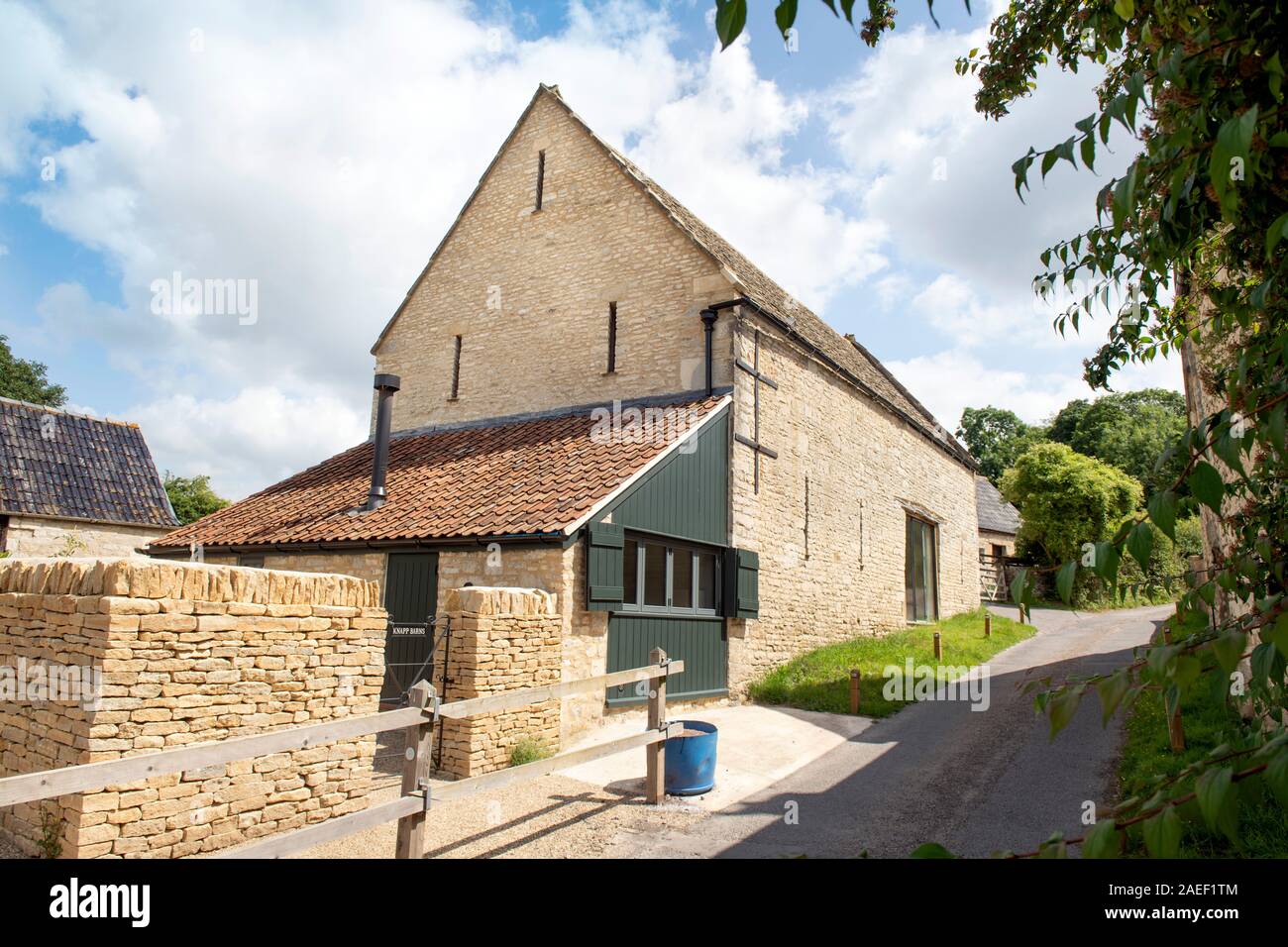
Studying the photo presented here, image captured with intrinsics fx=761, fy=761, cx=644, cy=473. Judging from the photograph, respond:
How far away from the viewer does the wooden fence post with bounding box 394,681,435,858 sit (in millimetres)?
4859

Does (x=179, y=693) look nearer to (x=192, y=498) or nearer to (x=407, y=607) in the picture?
(x=407, y=607)

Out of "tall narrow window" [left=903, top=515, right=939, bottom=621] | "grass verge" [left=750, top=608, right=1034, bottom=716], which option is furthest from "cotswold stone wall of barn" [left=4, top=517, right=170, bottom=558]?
"tall narrow window" [left=903, top=515, right=939, bottom=621]

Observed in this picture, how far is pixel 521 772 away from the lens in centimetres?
569

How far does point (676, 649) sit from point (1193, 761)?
6.43 metres

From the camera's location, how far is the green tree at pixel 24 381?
39.5 meters

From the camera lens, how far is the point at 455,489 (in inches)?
468

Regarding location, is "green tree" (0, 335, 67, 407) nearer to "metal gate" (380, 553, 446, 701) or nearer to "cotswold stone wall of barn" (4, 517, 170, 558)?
"cotswold stone wall of barn" (4, 517, 170, 558)

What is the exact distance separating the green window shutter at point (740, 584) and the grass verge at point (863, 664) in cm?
134

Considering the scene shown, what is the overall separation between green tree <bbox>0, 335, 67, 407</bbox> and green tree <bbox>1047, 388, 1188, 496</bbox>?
6225cm

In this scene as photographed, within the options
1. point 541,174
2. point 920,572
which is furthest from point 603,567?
point 920,572

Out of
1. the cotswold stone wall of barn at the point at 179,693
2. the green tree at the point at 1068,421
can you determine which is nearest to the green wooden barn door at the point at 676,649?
the cotswold stone wall of barn at the point at 179,693

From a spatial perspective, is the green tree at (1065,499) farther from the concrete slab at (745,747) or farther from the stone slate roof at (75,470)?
the stone slate roof at (75,470)
